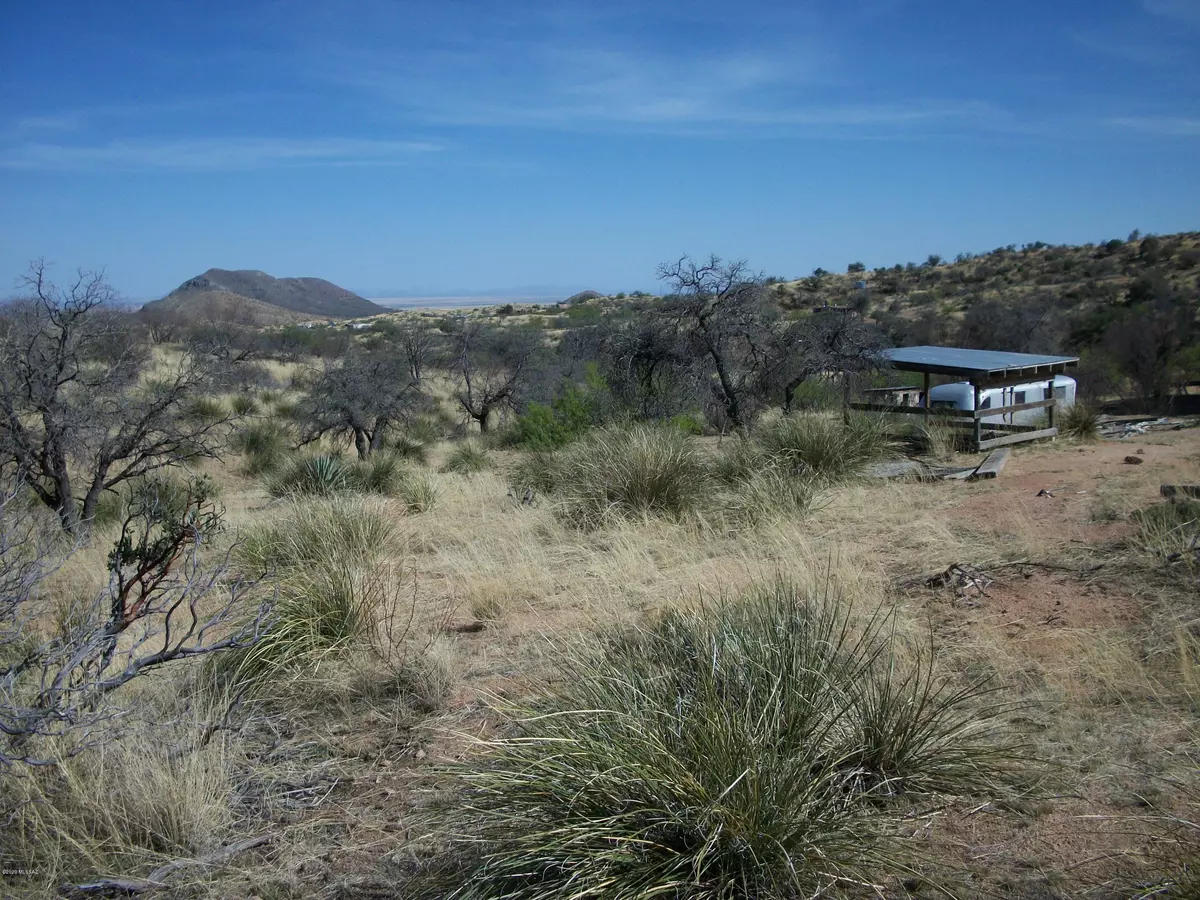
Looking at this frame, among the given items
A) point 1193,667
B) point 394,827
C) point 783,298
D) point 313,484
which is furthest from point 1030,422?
point 783,298

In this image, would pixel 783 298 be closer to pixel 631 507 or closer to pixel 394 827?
pixel 631 507

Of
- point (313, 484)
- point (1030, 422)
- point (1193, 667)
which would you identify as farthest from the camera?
point (1030, 422)

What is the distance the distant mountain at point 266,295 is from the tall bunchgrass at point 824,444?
46302 millimetres

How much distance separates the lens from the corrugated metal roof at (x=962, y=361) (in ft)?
51.9

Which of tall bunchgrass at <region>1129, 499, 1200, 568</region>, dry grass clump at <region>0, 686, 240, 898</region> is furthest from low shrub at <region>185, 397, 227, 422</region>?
tall bunchgrass at <region>1129, 499, 1200, 568</region>

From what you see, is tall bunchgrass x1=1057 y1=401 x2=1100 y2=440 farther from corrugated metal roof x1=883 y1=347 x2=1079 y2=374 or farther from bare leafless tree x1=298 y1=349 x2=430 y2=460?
bare leafless tree x1=298 y1=349 x2=430 y2=460

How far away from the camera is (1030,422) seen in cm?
1761

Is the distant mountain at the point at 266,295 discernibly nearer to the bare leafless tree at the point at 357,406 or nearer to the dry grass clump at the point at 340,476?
the bare leafless tree at the point at 357,406

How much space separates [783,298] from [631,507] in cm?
5333

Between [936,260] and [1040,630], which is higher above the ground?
[936,260]

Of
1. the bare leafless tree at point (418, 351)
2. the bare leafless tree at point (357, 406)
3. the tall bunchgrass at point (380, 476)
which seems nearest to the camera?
the tall bunchgrass at point (380, 476)

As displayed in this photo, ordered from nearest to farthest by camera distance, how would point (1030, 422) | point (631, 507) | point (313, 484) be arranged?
1. point (631, 507)
2. point (313, 484)
3. point (1030, 422)

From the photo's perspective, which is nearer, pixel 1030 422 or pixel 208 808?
pixel 208 808

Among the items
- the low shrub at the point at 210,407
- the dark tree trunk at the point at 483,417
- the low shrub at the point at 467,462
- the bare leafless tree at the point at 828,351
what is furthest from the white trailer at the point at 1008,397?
the low shrub at the point at 210,407
